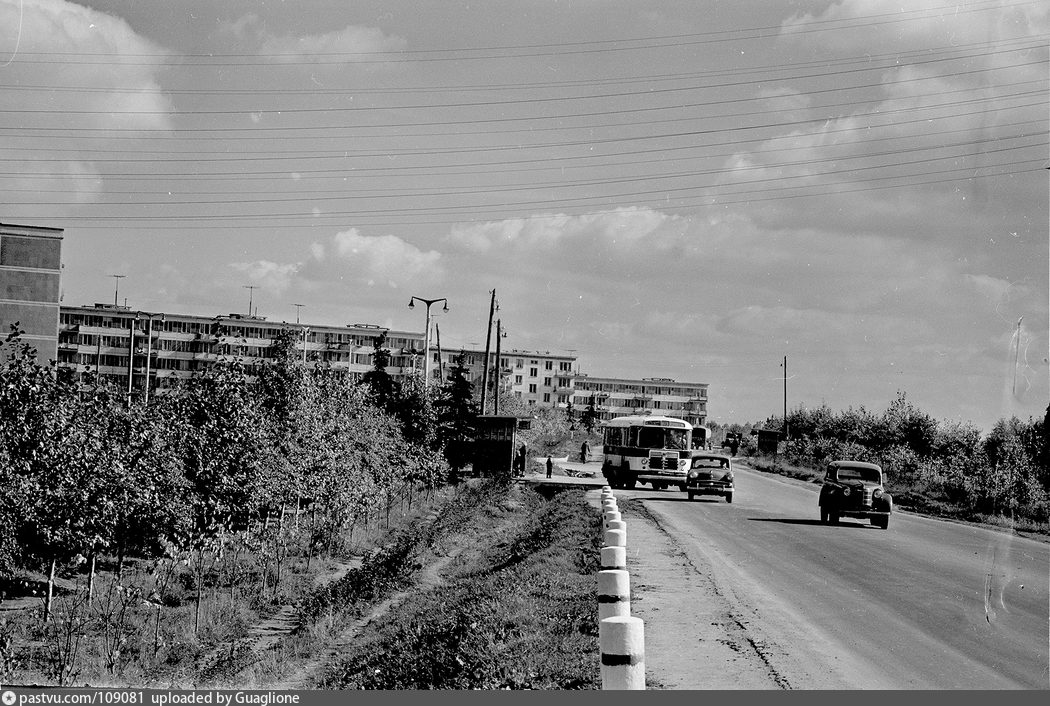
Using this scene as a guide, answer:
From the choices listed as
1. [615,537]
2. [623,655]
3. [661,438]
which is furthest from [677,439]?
[623,655]

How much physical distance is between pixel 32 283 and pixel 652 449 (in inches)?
1639

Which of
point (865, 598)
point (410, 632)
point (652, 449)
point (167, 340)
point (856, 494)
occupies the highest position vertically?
point (167, 340)

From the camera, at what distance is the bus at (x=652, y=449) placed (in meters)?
41.6

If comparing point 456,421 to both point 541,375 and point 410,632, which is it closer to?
point 410,632

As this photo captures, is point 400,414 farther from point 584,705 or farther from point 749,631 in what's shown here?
point 584,705

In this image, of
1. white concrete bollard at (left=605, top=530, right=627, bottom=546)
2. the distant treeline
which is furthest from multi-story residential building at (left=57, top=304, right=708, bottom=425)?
white concrete bollard at (left=605, top=530, right=627, bottom=546)

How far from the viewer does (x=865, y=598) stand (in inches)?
555

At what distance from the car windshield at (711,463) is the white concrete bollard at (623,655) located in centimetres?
3220

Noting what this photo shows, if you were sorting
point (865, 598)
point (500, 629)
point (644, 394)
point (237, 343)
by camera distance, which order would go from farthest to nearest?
1. point (644, 394)
2. point (237, 343)
3. point (865, 598)
4. point (500, 629)

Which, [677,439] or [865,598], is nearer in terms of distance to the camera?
Answer: [865,598]

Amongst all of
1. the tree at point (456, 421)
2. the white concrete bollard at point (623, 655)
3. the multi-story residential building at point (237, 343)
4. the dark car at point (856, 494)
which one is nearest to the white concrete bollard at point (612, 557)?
the white concrete bollard at point (623, 655)

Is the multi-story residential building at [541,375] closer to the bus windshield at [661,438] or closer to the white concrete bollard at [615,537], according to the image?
the bus windshield at [661,438]

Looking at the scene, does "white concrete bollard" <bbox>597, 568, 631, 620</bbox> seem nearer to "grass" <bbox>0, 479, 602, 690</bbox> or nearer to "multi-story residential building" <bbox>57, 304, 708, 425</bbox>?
"grass" <bbox>0, 479, 602, 690</bbox>

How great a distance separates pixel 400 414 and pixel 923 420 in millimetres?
36475
